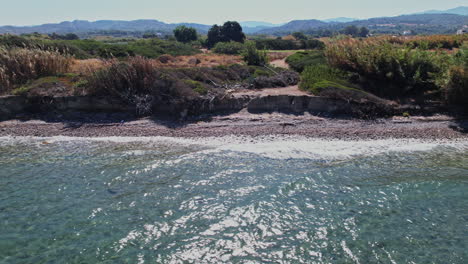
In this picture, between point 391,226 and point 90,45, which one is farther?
point 90,45

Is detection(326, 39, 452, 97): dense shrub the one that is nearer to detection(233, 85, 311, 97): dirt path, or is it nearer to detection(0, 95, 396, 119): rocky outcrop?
detection(0, 95, 396, 119): rocky outcrop

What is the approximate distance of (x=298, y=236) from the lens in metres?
6.40

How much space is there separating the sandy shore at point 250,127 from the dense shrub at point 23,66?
8.98 feet

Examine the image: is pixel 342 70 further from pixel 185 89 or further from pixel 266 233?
pixel 266 233

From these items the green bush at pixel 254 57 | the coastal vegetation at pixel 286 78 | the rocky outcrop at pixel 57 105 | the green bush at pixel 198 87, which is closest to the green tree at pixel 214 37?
the green bush at pixel 254 57

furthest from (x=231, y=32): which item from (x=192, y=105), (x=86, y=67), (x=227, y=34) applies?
(x=192, y=105)

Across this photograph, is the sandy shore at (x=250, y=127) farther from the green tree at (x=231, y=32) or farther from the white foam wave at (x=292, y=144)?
the green tree at (x=231, y=32)

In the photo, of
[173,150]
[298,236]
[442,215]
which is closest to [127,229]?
[298,236]

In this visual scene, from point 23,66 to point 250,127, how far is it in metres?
12.1

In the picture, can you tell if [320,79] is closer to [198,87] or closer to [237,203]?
[198,87]

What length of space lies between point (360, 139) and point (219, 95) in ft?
21.0

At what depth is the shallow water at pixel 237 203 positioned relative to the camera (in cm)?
605

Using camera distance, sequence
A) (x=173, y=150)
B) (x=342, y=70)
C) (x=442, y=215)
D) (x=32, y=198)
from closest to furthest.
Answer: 1. (x=442, y=215)
2. (x=32, y=198)
3. (x=173, y=150)
4. (x=342, y=70)

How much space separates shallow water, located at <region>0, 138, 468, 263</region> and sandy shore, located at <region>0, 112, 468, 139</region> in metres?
1.00
